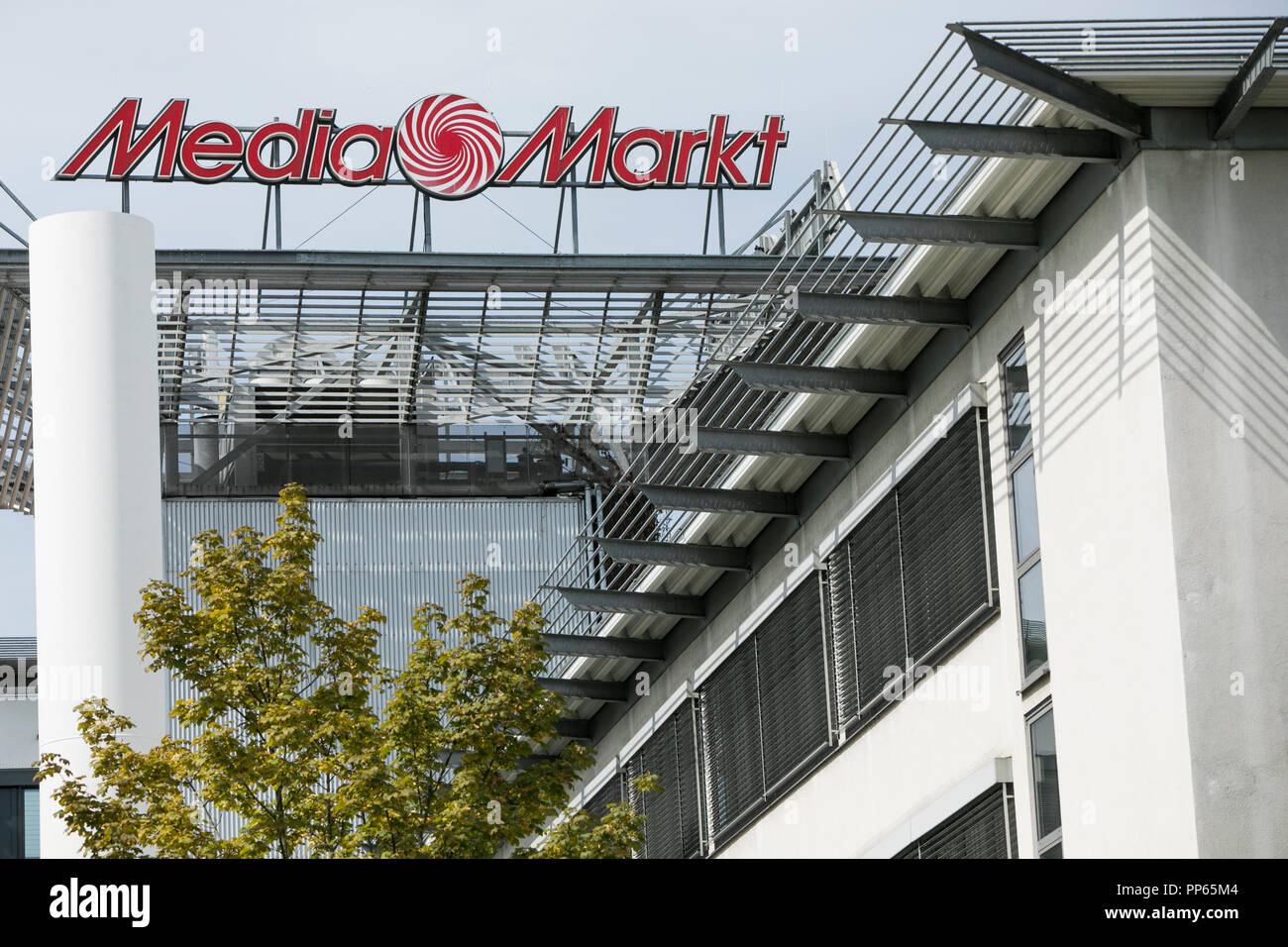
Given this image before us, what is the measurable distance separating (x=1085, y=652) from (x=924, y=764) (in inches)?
164

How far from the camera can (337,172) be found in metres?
45.0

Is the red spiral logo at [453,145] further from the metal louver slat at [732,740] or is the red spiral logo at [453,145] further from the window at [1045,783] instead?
the window at [1045,783]

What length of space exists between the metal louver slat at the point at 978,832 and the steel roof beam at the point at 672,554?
6820mm

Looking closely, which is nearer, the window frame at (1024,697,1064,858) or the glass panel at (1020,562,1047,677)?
the window frame at (1024,697,1064,858)

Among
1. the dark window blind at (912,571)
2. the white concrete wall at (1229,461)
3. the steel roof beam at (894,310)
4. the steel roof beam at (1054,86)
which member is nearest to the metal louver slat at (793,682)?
the dark window blind at (912,571)

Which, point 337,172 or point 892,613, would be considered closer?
point 892,613

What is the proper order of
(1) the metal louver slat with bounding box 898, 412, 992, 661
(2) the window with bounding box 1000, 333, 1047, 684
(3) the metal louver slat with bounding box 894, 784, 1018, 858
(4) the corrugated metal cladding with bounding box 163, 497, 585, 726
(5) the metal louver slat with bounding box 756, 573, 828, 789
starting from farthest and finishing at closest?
(4) the corrugated metal cladding with bounding box 163, 497, 585, 726 < (5) the metal louver slat with bounding box 756, 573, 828, 789 < (1) the metal louver slat with bounding box 898, 412, 992, 661 < (3) the metal louver slat with bounding box 894, 784, 1018, 858 < (2) the window with bounding box 1000, 333, 1047, 684

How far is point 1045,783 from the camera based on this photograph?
1905cm

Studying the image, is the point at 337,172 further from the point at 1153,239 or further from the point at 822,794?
the point at 1153,239

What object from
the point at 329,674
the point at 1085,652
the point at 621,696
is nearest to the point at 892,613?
the point at 1085,652

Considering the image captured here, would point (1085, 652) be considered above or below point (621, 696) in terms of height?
below

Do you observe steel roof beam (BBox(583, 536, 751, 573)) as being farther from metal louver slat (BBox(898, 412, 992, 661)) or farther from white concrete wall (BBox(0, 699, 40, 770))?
white concrete wall (BBox(0, 699, 40, 770))

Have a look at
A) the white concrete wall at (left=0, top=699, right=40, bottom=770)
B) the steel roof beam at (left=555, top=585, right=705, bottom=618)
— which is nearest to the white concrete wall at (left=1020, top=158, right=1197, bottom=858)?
the steel roof beam at (left=555, top=585, right=705, bottom=618)

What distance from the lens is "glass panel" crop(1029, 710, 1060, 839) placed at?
61.9ft
